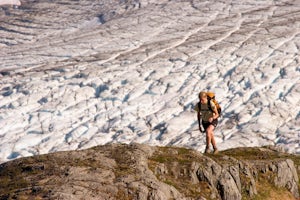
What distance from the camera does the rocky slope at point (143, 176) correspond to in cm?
984

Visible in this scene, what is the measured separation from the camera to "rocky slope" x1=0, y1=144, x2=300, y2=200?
9836 millimetres

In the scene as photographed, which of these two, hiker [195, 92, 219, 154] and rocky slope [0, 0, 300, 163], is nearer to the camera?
hiker [195, 92, 219, 154]

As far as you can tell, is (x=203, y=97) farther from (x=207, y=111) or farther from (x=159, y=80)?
(x=159, y=80)

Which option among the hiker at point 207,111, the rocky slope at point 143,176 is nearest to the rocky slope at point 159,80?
the rocky slope at point 143,176

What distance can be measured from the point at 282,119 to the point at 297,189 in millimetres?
27573

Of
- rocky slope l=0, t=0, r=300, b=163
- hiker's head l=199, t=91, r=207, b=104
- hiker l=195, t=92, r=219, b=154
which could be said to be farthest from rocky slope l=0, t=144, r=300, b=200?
rocky slope l=0, t=0, r=300, b=163

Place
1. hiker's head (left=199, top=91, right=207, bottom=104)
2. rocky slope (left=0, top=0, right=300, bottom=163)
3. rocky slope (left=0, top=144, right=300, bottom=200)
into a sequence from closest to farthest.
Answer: rocky slope (left=0, top=144, right=300, bottom=200)
hiker's head (left=199, top=91, right=207, bottom=104)
rocky slope (left=0, top=0, right=300, bottom=163)

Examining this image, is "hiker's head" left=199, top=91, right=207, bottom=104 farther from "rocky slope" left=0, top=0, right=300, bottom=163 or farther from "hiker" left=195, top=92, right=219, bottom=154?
"rocky slope" left=0, top=0, right=300, bottom=163

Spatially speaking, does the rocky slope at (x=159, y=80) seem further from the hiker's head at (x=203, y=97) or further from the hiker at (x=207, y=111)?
the hiker's head at (x=203, y=97)

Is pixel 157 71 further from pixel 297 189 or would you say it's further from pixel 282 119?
pixel 297 189

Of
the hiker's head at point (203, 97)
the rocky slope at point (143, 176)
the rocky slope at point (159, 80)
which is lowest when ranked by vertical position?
the rocky slope at point (159, 80)

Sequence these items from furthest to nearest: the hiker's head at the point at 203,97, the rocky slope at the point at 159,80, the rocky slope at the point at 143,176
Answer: the rocky slope at the point at 159,80
the hiker's head at the point at 203,97
the rocky slope at the point at 143,176

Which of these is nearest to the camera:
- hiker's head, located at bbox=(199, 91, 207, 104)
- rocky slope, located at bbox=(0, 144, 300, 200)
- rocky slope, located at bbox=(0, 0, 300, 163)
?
rocky slope, located at bbox=(0, 144, 300, 200)

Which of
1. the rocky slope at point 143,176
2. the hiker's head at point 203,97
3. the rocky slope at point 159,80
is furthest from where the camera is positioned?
the rocky slope at point 159,80
